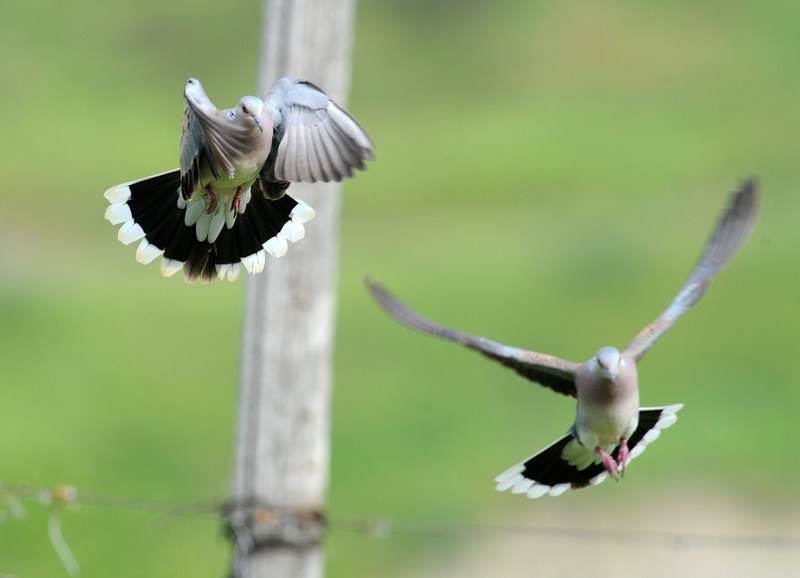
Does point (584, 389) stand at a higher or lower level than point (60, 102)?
lower

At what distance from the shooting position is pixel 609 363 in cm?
405

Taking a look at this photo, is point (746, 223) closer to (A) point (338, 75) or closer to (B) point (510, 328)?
(A) point (338, 75)

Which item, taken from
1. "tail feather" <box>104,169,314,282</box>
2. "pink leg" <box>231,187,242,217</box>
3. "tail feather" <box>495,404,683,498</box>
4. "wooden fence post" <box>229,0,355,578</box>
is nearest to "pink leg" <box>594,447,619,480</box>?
"tail feather" <box>495,404,683,498</box>

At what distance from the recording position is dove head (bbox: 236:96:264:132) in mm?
3232

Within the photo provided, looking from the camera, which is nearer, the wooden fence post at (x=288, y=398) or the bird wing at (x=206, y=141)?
the bird wing at (x=206, y=141)

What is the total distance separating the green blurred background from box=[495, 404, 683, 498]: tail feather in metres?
1.19

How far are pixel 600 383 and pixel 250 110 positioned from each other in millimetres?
1336

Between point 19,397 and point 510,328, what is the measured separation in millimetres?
4760

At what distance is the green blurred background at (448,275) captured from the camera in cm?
1162

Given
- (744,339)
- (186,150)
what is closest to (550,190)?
(744,339)

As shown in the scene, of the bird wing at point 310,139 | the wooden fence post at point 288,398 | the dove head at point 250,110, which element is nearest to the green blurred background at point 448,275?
the wooden fence post at point 288,398

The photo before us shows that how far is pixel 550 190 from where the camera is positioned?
21641mm

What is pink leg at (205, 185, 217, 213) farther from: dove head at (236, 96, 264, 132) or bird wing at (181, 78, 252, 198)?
dove head at (236, 96, 264, 132)

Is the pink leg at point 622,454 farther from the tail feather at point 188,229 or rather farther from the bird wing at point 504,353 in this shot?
the tail feather at point 188,229
